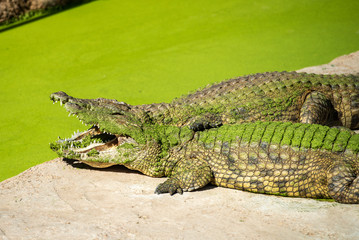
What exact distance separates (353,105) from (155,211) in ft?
9.20

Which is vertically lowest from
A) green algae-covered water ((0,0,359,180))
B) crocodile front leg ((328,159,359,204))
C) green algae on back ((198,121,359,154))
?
crocodile front leg ((328,159,359,204))

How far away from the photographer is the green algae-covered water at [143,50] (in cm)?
578

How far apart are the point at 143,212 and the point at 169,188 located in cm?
46

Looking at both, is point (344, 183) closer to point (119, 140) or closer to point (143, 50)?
point (119, 140)

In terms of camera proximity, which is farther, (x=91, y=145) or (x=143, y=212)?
(x=91, y=145)

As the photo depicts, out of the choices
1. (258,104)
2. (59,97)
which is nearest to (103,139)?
(59,97)

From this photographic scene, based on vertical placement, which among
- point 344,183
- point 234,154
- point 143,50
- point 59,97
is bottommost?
point 344,183

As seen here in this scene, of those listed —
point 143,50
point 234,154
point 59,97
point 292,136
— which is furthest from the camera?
point 143,50

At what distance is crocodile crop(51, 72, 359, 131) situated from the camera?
14.3 feet

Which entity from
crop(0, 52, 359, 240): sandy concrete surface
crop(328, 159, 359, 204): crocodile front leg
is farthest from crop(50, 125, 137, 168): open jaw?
crop(328, 159, 359, 204): crocodile front leg

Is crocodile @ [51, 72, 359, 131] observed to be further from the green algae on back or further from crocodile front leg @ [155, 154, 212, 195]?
crocodile front leg @ [155, 154, 212, 195]

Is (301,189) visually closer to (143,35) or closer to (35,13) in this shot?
(143,35)

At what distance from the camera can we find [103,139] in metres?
4.31

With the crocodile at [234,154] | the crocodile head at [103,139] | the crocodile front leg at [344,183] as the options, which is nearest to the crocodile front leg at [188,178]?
the crocodile at [234,154]
